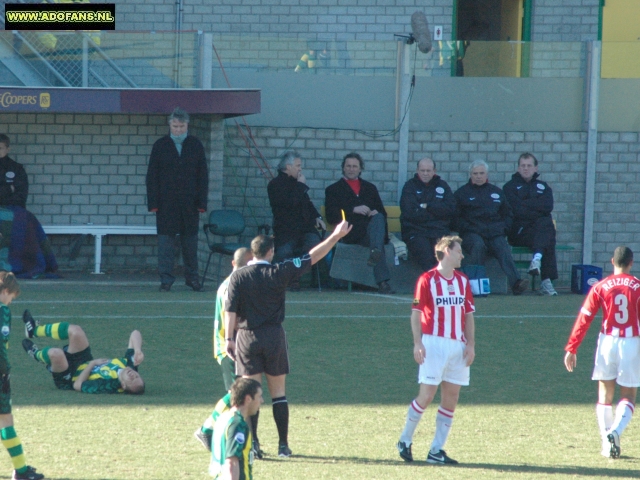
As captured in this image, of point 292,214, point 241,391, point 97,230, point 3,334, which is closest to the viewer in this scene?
point 241,391

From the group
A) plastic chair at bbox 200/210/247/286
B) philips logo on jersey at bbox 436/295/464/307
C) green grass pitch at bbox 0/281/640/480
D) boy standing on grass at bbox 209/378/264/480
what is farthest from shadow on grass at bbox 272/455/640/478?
plastic chair at bbox 200/210/247/286

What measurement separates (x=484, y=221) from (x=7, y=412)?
9.15m

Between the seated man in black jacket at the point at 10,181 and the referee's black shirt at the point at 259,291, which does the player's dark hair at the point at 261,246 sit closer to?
the referee's black shirt at the point at 259,291

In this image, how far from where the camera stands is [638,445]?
264 inches

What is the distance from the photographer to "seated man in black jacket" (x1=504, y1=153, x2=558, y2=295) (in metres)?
13.9

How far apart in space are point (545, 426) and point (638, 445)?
0.70m

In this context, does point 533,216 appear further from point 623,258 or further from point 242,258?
point 242,258

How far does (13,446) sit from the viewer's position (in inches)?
217

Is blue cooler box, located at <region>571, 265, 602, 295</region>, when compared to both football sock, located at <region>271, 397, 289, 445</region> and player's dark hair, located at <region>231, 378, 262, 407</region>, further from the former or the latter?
player's dark hair, located at <region>231, 378, 262, 407</region>

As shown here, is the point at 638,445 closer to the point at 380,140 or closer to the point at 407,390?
the point at 407,390

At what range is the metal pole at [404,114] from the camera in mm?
14992

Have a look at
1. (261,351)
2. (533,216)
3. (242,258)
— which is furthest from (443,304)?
(533,216)

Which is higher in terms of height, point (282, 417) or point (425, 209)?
point (425, 209)

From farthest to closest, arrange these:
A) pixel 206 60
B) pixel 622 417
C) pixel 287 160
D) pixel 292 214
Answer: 1. pixel 206 60
2. pixel 287 160
3. pixel 292 214
4. pixel 622 417
